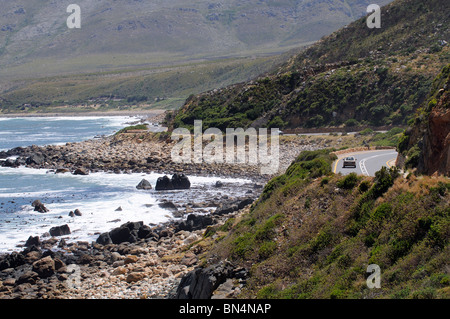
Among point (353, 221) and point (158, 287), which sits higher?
point (353, 221)

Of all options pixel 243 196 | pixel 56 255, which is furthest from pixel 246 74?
pixel 56 255

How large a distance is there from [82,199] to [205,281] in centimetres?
2270

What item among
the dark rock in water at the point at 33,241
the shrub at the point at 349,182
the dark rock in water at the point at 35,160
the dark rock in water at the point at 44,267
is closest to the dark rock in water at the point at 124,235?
the dark rock in water at the point at 33,241

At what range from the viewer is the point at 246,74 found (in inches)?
6225

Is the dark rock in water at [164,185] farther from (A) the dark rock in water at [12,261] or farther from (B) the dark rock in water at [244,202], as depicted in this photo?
(A) the dark rock in water at [12,261]

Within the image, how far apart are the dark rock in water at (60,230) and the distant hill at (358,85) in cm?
3169

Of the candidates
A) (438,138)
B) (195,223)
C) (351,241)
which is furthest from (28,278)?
(438,138)

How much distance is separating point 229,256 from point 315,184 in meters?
4.46

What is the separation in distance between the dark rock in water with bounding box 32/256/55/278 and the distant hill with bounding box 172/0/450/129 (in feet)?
116

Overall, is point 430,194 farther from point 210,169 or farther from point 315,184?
point 210,169

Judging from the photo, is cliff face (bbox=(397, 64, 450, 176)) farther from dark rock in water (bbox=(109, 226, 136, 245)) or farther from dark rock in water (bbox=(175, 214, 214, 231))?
dark rock in water (bbox=(109, 226, 136, 245))

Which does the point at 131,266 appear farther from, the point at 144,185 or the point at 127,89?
the point at 127,89

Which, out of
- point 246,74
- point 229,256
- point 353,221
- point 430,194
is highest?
point 246,74

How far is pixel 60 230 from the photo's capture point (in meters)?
27.1
